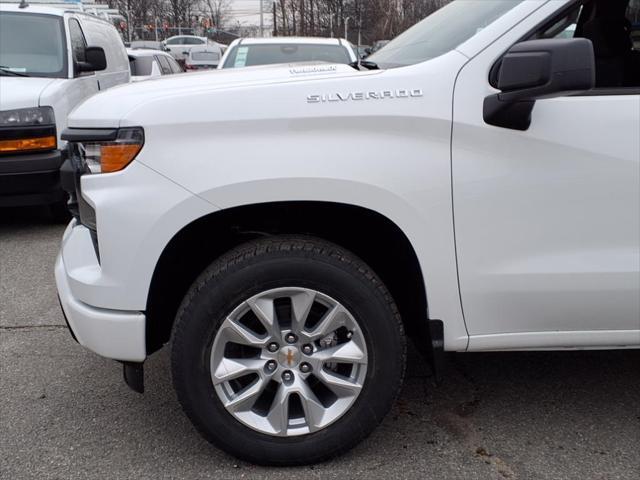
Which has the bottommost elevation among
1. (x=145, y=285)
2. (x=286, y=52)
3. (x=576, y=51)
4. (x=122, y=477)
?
(x=122, y=477)

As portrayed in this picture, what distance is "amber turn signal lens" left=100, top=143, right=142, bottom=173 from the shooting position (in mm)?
2383

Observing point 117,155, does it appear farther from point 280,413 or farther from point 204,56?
point 204,56

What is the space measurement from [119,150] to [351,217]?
906mm

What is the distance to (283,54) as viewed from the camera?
23.7 ft

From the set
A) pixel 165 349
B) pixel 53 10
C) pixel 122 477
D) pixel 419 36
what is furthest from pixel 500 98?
pixel 53 10

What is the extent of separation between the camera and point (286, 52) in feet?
23.8

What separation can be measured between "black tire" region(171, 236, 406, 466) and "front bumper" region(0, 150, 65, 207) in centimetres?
377

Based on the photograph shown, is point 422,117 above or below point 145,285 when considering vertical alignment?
above

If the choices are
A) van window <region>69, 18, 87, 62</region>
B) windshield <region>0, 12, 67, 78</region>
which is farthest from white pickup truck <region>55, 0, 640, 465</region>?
van window <region>69, 18, 87, 62</region>

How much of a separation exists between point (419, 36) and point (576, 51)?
1.11m

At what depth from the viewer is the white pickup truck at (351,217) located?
2373 millimetres

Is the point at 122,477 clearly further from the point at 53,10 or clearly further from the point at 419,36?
the point at 53,10

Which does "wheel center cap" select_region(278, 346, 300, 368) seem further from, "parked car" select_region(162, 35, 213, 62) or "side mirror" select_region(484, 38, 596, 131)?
"parked car" select_region(162, 35, 213, 62)

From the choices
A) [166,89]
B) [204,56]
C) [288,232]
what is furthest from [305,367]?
[204,56]
